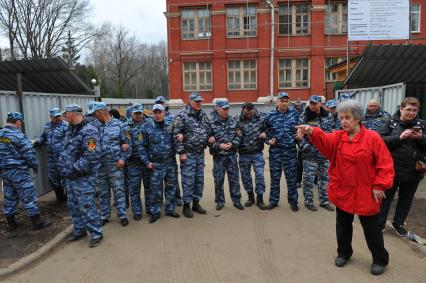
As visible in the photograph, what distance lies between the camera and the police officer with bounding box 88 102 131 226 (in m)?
5.39

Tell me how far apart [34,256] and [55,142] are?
2.70 meters

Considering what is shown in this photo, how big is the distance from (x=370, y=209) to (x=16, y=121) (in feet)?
16.2

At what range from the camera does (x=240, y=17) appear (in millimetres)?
25344

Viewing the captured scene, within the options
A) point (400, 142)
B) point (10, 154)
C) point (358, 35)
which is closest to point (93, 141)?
point (10, 154)

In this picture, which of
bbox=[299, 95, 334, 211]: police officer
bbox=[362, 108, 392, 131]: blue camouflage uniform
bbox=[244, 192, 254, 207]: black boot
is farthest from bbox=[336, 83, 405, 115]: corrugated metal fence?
bbox=[244, 192, 254, 207]: black boot

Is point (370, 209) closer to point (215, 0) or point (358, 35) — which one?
point (358, 35)

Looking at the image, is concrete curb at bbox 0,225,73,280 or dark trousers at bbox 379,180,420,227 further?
dark trousers at bbox 379,180,420,227

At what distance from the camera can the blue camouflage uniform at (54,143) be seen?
6.66m

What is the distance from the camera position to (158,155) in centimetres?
573

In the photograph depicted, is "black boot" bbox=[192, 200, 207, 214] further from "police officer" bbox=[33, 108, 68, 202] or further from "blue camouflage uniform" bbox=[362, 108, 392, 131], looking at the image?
"blue camouflage uniform" bbox=[362, 108, 392, 131]

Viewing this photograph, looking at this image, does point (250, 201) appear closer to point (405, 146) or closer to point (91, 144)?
point (405, 146)

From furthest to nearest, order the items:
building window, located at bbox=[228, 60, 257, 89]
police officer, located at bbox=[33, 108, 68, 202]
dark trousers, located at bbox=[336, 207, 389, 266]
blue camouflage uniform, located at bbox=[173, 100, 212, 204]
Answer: building window, located at bbox=[228, 60, 257, 89] → police officer, located at bbox=[33, 108, 68, 202] → blue camouflage uniform, located at bbox=[173, 100, 212, 204] → dark trousers, located at bbox=[336, 207, 389, 266]

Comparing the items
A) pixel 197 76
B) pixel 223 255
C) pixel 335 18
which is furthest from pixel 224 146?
pixel 335 18

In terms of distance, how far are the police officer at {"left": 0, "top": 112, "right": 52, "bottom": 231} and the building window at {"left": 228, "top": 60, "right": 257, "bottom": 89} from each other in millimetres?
21531
